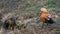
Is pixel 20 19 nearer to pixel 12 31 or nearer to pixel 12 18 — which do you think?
pixel 12 18

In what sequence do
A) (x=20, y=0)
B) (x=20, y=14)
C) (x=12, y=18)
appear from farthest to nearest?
1. (x=20, y=0)
2. (x=20, y=14)
3. (x=12, y=18)

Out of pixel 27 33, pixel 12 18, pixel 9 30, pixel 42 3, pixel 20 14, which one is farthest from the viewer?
pixel 42 3

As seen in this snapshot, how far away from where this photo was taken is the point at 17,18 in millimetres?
9266

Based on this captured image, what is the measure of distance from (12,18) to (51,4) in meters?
2.26

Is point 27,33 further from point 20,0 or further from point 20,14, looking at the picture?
point 20,0

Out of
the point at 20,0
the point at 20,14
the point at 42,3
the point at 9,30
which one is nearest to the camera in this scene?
the point at 9,30

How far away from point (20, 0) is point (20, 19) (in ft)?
9.43

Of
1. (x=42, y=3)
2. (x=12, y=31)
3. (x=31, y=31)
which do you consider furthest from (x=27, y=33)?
(x=42, y=3)

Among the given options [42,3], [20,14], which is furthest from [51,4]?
[20,14]

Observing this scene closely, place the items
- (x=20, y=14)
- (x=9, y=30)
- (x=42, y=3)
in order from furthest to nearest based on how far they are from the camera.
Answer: (x=42, y=3)
(x=20, y=14)
(x=9, y=30)

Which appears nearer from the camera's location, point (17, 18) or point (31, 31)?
point (31, 31)

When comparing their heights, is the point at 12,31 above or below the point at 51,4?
below

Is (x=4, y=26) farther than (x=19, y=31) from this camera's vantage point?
Yes

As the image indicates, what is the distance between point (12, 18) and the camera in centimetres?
876
